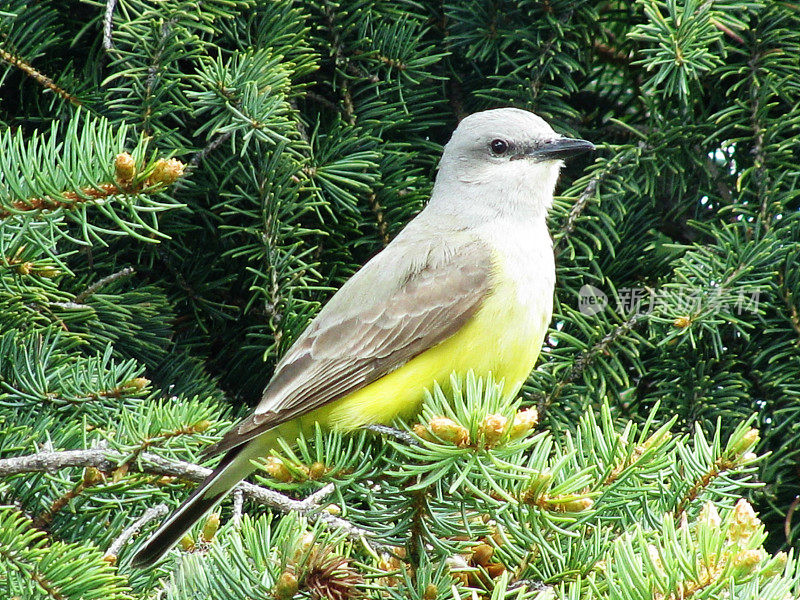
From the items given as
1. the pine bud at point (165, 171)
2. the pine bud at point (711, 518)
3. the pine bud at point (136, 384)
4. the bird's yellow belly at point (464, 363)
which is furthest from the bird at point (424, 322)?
the pine bud at point (711, 518)

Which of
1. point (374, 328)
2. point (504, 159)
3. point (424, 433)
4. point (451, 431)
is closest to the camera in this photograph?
point (451, 431)

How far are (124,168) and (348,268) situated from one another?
138 centimetres

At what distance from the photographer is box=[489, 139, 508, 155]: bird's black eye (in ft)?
11.5

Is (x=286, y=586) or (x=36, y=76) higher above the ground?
(x=36, y=76)

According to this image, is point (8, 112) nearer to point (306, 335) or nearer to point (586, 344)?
point (306, 335)

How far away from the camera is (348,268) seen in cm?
330

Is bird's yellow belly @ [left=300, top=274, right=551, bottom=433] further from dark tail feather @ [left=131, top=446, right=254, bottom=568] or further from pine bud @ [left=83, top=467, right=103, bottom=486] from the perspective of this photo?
pine bud @ [left=83, top=467, right=103, bottom=486]

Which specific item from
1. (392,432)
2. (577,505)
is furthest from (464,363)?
(577,505)

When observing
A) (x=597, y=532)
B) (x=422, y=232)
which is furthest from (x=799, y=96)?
(x=597, y=532)

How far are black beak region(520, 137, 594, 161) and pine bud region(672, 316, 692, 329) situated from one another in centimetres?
71

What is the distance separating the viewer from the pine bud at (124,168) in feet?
6.57

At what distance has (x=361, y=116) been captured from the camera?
3193mm

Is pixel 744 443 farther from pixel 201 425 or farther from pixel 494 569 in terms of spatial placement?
pixel 201 425

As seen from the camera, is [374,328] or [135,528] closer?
[135,528]
